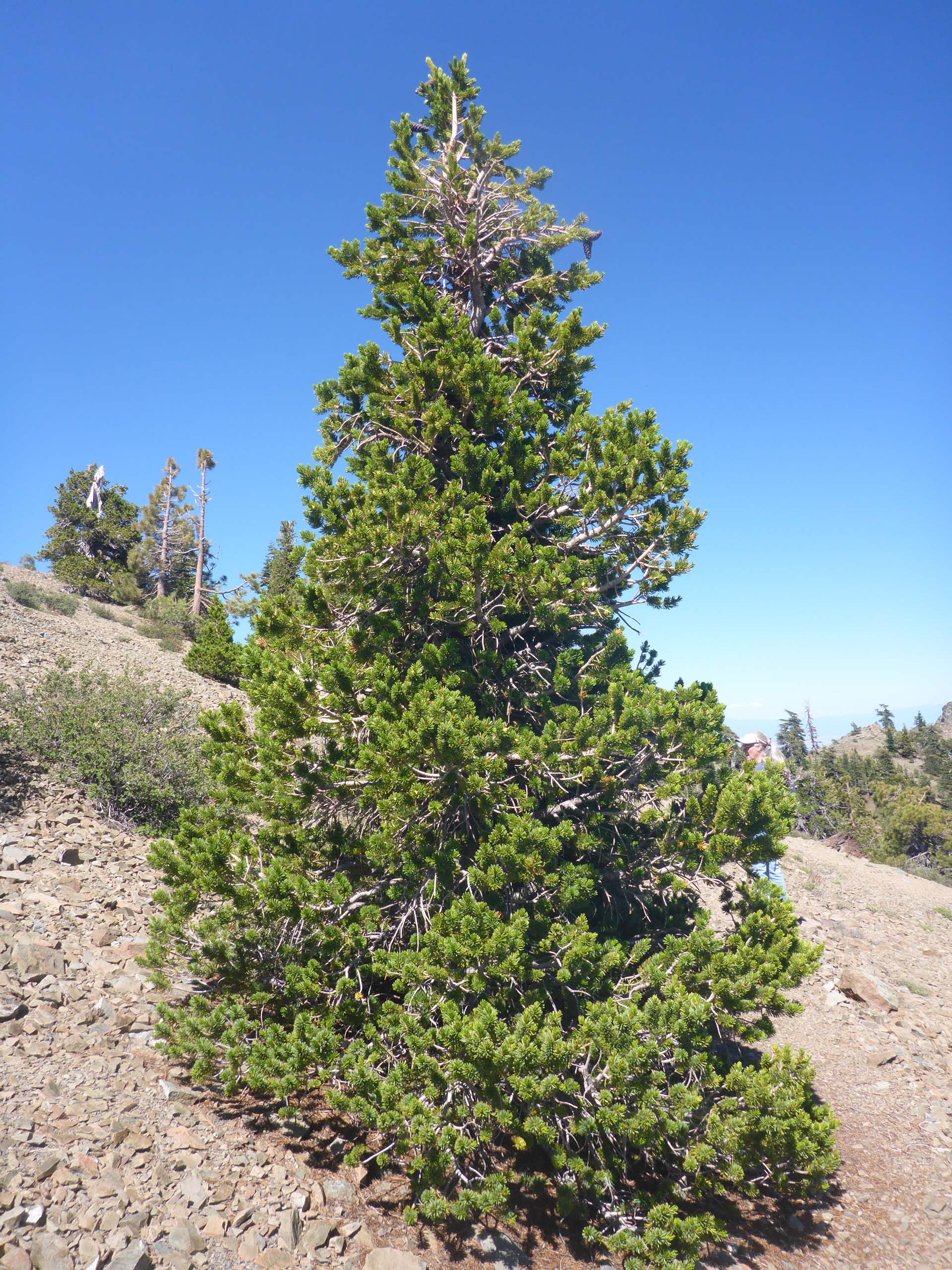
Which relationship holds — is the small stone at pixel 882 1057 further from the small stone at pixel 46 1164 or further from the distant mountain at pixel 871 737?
the distant mountain at pixel 871 737

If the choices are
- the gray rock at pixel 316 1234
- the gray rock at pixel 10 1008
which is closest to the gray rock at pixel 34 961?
the gray rock at pixel 10 1008

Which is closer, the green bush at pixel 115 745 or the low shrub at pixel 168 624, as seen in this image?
the green bush at pixel 115 745

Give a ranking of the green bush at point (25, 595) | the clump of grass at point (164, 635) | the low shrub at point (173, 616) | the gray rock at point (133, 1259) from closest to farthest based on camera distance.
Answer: the gray rock at point (133, 1259) → the green bush at point (25, 595) → the clump of grass at point (164, 635) → the low shrub at point (173, 616)

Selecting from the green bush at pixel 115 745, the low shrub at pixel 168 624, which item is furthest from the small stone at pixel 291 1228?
the low shrub at pixel 168 624

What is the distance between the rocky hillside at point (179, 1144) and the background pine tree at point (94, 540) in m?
26.4

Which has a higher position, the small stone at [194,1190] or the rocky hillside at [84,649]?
the rocky hillside at [84,649]

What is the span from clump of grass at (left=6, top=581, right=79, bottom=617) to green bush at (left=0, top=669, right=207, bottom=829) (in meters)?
13.5

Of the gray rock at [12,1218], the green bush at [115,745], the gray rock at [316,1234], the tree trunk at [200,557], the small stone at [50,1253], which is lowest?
the gray rock at [316,1234]

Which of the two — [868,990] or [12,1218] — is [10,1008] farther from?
[868,990]

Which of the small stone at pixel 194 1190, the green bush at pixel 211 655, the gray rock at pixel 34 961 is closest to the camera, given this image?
Answer: the small stone at pixel 194 1190

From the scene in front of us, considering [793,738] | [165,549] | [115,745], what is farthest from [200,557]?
[793,738]

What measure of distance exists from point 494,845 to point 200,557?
3200 centimetres

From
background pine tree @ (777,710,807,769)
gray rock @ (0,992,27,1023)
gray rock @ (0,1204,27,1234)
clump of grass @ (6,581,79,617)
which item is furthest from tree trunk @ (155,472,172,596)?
background pine tree @ (777,710,807,769)

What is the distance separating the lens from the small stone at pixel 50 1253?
11.7 ft
